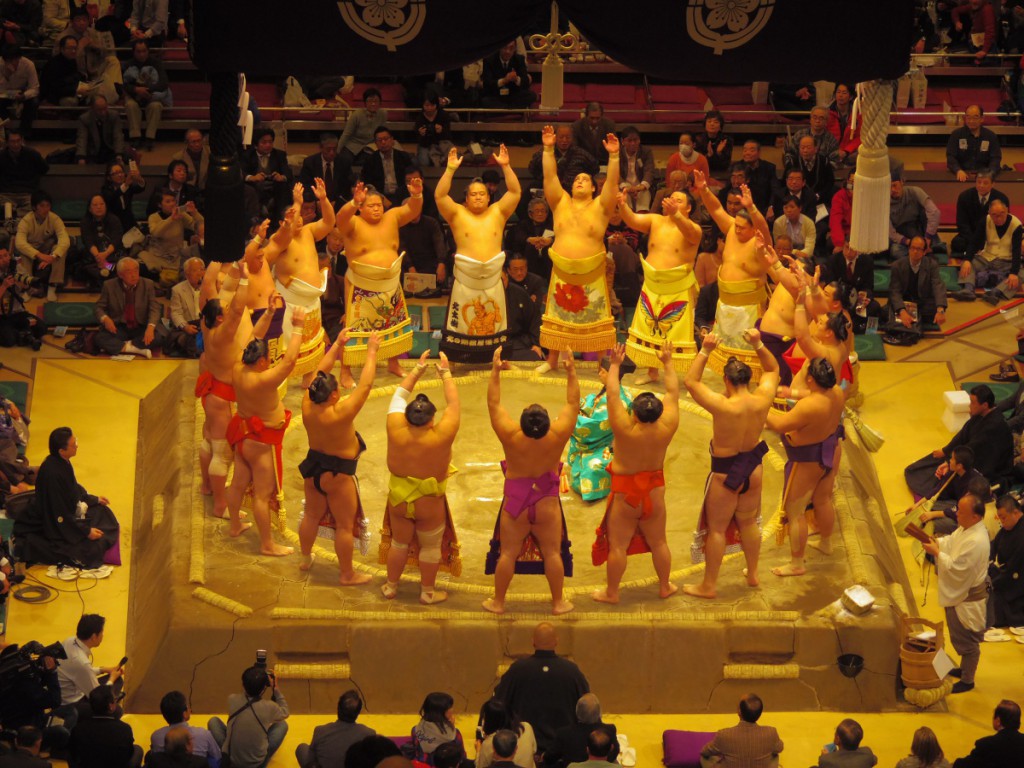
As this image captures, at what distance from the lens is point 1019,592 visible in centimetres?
741

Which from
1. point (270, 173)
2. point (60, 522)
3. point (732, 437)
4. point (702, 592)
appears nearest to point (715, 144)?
point (270, 173)

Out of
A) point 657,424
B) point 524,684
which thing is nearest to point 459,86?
point 657,424

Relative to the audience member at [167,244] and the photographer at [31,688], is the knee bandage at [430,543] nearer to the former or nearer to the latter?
the photographer at [31,688]

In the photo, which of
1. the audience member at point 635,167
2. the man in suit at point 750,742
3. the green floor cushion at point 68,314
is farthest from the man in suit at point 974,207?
the green floor cushion at point 68,314

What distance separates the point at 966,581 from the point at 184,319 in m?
4.69

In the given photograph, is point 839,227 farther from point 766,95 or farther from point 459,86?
point 459,86

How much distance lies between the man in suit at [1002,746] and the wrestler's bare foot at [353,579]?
8.46ft

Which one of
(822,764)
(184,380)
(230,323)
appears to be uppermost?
(230,323)

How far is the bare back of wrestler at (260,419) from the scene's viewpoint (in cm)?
714

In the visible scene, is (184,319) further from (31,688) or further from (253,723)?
(253,723)

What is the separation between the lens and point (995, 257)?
409 inches

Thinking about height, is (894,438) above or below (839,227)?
below

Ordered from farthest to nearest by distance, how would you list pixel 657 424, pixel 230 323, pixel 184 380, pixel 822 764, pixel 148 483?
pixel 184 380 → pixel 148 483 → pixel 230 323 → pixel 657 424 → pixel 822 764

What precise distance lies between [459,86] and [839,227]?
2.81 m
